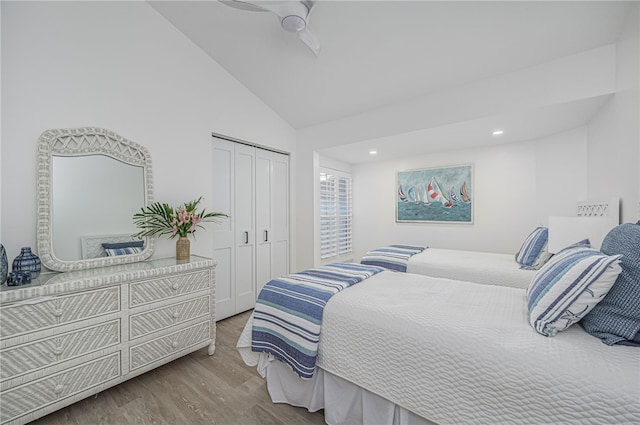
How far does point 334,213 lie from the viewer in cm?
462

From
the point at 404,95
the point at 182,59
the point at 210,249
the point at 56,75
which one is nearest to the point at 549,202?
the point at 404,95

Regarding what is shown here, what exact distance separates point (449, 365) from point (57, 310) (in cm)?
217

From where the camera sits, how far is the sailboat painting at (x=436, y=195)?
388cm

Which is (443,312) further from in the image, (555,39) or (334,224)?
(334,224)

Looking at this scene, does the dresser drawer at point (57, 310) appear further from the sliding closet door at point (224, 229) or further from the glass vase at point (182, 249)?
the sliding closet door at point (224, 229)

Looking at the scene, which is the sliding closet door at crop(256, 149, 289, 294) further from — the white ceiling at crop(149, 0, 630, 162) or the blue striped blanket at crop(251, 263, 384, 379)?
the blue striped blanket at crop(251, 263, 384, 379)

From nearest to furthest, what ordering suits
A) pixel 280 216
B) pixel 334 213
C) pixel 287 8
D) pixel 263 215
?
pixel 287 8, pixel 263 215, pixel 280 216, pixel 334 213

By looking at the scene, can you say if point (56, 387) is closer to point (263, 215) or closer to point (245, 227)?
point (245, 227)

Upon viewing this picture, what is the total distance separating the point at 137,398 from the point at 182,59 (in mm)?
2977

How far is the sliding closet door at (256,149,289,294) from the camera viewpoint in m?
3.50

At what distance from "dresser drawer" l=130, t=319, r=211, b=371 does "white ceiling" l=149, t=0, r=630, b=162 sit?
8.85ft

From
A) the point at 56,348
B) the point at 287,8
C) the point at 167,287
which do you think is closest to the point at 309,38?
the point at 287,8

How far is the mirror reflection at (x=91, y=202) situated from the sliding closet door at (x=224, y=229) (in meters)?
0.81

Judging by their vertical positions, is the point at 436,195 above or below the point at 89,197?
above
